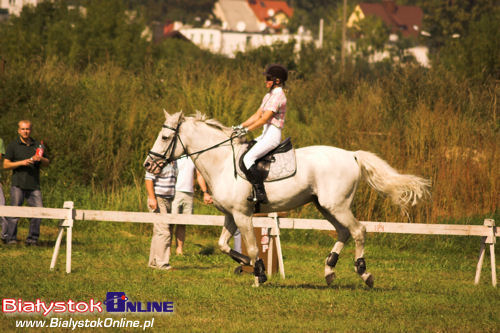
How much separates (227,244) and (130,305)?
2083mm

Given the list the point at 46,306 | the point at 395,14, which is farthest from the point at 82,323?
the point at 395,14

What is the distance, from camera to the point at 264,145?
10258mm

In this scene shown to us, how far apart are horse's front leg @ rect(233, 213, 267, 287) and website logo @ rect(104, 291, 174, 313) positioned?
160 centimetres

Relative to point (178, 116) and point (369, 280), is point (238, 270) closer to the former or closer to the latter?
point (369, 280)

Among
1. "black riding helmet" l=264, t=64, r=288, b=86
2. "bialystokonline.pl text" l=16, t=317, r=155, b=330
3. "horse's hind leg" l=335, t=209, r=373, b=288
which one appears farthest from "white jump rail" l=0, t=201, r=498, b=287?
"bialystokonline.pl text" l=16, t=317, r=155, b=330

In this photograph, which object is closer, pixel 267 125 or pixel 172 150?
pixel 267 125

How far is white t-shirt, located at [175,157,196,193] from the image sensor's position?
14.2 meters

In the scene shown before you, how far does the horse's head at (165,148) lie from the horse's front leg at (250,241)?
1218 mm

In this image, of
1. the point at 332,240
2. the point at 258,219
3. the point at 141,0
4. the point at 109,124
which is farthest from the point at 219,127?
the point at 141,0

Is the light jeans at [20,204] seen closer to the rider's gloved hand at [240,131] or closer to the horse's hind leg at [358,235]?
the rider's gloved hand at [240,131]

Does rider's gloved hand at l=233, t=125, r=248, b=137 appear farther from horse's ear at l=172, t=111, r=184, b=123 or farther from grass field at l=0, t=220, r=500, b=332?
grass field at l=0, t=220, r=500, b=332

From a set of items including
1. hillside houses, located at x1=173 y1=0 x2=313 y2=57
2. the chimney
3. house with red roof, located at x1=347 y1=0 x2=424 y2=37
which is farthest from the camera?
the chimney

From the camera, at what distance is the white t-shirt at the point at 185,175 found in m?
14.2

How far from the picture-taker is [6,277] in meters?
10.8
